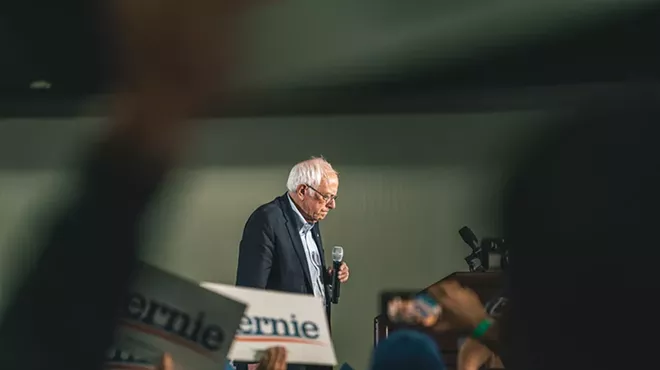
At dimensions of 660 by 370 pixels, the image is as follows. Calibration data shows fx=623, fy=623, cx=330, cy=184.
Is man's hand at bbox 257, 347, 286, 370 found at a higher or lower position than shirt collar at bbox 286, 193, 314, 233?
lower

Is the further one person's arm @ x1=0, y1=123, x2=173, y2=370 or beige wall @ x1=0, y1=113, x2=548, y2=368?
beige wall @ x1=0, y1=113, x2=548, y2=368

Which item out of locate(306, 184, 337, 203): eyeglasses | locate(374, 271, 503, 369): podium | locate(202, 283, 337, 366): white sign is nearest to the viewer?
locate(374, 271, 503, 369): podium

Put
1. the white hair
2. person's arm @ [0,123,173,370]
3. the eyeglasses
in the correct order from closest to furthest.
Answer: person's arm @ [0,123,173,370]
the white hair
the eyeglasses

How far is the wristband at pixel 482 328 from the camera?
20.4 inches

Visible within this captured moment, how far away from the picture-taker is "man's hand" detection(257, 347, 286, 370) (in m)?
0.63

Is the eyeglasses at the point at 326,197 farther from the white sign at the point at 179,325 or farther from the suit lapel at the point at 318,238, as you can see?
the white sign at the point at 179,325

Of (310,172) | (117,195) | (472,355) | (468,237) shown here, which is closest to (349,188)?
(310,172)

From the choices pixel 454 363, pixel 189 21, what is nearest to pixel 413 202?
pixel 454 363

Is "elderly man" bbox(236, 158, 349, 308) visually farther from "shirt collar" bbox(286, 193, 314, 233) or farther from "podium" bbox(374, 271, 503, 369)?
"podium" bbox(374, 271, 503, 369)

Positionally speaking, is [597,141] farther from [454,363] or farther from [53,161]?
[53,161]

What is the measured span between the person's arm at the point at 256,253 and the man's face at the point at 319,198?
7 cm

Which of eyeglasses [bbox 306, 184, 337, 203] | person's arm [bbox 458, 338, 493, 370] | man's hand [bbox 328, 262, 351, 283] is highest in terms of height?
eyeglasses [bbox 306, 184, 337, 203]

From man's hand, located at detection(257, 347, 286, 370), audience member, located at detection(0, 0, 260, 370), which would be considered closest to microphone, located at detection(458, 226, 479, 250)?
man's hand, located at detection(257, 347, 286, 370)

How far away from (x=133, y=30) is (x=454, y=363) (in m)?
0.39
